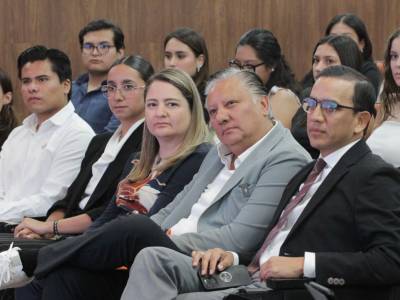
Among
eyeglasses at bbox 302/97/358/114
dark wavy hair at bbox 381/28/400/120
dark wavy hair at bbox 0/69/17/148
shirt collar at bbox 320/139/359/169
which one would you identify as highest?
eyeglasses at bbox 302/97/358/114

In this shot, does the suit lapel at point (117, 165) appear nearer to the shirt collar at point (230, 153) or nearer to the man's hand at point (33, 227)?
the man's hand at point (33, 227)

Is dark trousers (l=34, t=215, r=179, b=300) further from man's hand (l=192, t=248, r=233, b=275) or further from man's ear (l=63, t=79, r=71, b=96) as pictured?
man's ear (l=63, t=79, r=71, b=96)

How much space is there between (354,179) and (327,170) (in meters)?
0.17

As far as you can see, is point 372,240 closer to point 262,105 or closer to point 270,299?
point 270,299

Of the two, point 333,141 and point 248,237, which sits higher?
point 333,141

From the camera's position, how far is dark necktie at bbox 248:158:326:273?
2.73m

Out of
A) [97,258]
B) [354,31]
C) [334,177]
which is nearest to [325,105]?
[334,177]

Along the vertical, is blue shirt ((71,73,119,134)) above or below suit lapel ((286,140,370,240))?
below

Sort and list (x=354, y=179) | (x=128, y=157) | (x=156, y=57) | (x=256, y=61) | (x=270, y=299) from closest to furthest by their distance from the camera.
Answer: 1. (x=270, y=299)
2. (x=354, y=179)
3. (x=128, y=157)
4. (x=256, y=61)
5. (x=156, y=57)

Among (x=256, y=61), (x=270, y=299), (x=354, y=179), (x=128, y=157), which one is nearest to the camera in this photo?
(x=270, y=299)

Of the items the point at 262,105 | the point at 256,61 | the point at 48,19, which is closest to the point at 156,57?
the point at 48,19

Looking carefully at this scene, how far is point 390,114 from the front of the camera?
3230 mm

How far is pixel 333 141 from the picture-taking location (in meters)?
2.67

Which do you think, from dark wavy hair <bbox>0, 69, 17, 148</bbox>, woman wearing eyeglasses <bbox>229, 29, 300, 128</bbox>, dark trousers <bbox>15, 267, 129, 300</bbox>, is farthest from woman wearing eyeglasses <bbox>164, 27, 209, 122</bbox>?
dark trousers <bbox>15, 267, 129, 300</bbox>
